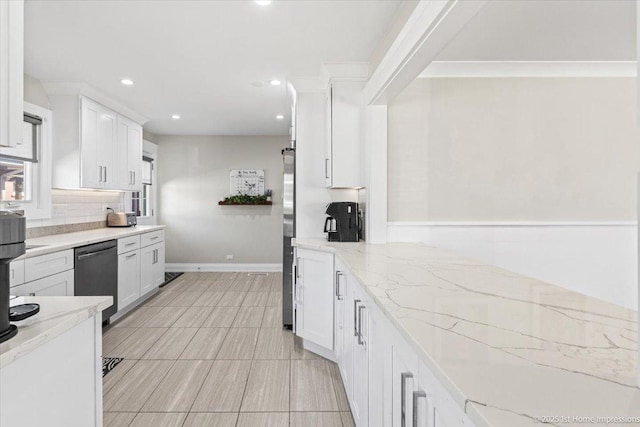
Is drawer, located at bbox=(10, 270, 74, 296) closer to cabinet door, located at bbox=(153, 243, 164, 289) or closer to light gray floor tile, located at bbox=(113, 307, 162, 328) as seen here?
light gray floor tile, located at bbox=(113, 307, 162, 328)

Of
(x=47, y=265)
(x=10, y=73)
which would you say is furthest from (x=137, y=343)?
(x=10, y=73)

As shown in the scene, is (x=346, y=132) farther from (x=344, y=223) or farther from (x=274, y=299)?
(x=274, y=299)

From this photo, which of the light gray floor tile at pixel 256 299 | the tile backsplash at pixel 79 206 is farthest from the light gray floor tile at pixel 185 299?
the tile backsplash at pixel 79 206

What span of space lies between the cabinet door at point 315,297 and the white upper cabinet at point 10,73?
82.9 inches

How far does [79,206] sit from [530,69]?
497cm

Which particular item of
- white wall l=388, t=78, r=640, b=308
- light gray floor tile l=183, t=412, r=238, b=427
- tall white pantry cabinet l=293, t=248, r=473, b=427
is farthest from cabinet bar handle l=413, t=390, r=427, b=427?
white wall l=388, t=78, r=640, b=308

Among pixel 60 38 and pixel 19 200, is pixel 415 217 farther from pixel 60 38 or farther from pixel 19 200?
pixel 19 200

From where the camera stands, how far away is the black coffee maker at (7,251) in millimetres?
1020

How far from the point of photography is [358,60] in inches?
127

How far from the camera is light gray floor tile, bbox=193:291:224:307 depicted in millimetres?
4743

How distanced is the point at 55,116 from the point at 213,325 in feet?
9.05

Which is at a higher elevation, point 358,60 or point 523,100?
point 358,60

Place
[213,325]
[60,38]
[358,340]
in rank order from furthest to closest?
[213,325], [60,38], [358,340]

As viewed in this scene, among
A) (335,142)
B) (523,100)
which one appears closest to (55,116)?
(335,142)
